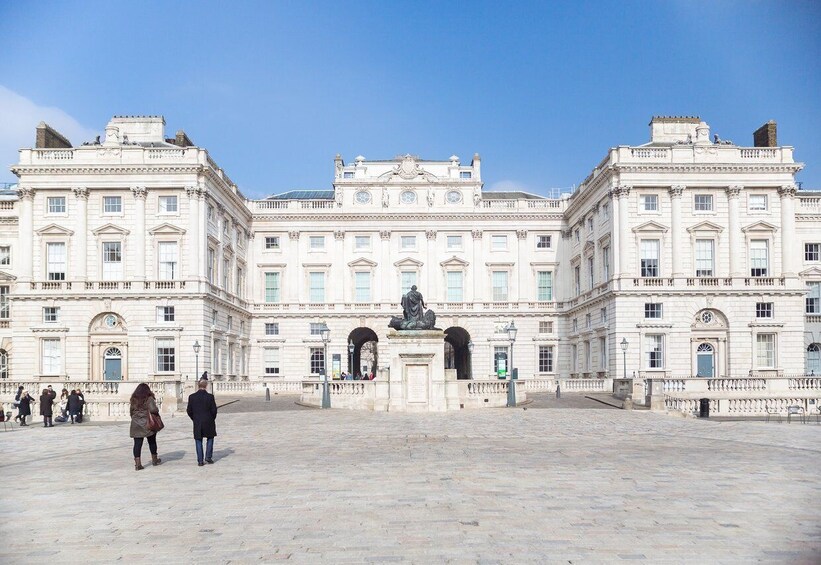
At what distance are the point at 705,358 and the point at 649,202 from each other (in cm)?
1108

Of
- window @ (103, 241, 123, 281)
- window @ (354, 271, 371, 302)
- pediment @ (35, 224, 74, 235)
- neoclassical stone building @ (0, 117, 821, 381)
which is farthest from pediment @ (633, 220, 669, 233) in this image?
pediment @ (35, 224, 74, 235)

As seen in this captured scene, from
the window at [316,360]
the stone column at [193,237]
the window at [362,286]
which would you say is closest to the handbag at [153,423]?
the stone column at [193,237]

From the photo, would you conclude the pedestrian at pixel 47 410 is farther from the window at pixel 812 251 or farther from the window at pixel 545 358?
the window at pixel 812 251

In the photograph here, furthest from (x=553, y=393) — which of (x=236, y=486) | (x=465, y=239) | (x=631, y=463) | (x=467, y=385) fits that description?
(x=236, y=486)

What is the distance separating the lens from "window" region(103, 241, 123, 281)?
47562 mm

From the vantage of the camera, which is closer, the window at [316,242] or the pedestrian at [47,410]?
the pedestrian at [47,410]

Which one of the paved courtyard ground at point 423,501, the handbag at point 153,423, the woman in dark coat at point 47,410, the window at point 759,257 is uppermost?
the window at point 759,257

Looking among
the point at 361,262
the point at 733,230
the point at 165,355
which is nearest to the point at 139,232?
the point at 165,355

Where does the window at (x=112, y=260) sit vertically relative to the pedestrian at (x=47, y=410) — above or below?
above

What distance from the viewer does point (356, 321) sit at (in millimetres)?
60156

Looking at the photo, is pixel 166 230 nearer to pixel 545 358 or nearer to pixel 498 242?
pixel 498 242

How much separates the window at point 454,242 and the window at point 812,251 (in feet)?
87.4

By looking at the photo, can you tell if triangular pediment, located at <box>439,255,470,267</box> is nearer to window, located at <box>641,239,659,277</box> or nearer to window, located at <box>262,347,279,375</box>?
window, located at <box>262,347,279,375</box>

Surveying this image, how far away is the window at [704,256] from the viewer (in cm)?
4812
